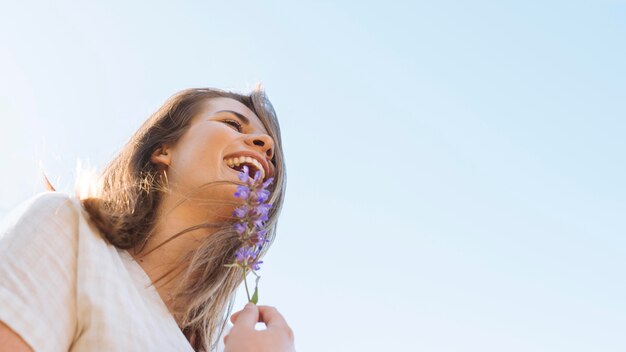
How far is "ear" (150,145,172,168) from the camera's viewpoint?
3615mm

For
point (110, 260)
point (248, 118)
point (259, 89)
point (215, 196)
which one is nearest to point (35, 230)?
point (110, 260)

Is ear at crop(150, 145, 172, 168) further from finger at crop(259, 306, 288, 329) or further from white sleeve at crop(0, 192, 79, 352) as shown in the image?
finger at crop(259, 306, 288, 329)

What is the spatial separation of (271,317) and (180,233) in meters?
0.90

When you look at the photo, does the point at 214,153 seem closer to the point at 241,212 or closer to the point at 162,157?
the point at 162,157

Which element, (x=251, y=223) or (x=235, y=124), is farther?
(x=235, y=124)

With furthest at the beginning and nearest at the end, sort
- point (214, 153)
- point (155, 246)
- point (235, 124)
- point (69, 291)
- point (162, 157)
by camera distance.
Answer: point (235, 124), point (162, 157), point (214, 153), point (155, 246), point (69, 291)

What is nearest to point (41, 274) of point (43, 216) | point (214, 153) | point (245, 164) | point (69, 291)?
point (69, 291)

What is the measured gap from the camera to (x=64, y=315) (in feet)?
7.72

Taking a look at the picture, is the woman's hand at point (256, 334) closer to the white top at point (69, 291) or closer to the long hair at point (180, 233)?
the white top at point (69, 291)

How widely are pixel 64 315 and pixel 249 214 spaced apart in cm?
71

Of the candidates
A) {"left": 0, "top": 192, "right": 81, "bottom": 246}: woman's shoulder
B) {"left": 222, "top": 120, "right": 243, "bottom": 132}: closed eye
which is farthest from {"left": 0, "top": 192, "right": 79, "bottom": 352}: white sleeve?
{"left": 222, "top": 120, "right": 243, "bottom": 132}: closed eye

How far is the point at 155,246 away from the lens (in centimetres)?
320

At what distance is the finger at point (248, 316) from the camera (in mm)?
2375

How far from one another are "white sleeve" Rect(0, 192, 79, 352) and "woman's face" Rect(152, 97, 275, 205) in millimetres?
734
